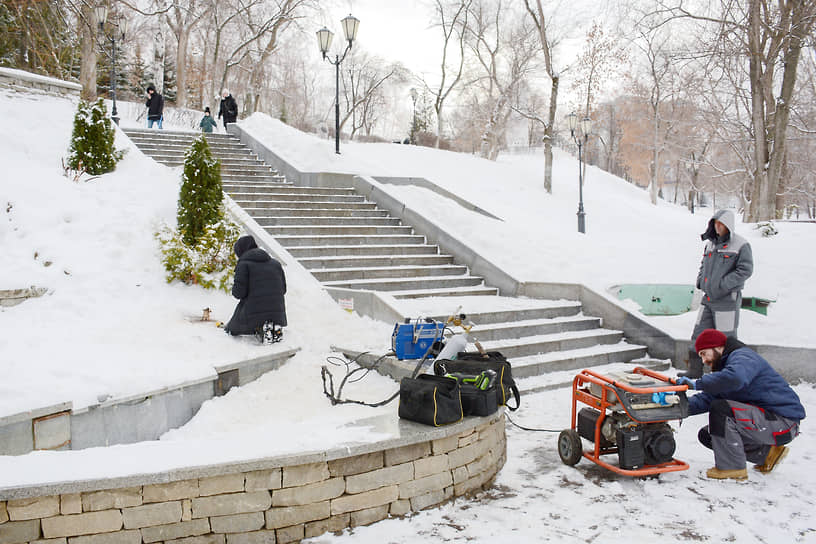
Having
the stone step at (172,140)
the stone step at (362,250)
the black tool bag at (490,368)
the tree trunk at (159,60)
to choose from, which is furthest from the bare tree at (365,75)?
the black tool bag at (490,368)

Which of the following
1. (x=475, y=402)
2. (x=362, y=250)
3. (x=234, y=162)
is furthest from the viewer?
(x=234, y=162)

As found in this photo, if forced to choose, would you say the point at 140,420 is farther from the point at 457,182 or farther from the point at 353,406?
the point at 457,182

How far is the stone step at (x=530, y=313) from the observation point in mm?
7348

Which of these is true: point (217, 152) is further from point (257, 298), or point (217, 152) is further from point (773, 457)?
point (773, 457)

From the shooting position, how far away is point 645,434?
13.1ft

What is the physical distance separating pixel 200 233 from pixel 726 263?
619cm

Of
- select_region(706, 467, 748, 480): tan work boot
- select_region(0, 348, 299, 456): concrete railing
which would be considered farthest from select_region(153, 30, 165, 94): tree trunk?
select_region(706, 467, 748, 480): tan work boot

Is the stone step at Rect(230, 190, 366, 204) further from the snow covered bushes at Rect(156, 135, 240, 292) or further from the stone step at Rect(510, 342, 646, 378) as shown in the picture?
the stone step at Rect(510, 342, 646, 378)

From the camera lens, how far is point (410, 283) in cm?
871

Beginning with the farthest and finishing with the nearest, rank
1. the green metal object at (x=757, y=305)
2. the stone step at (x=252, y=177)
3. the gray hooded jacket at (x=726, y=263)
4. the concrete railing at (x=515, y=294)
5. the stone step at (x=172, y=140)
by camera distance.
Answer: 1. the stone step at (x=172, y=140)
2. the stone step at (x=252, y=177)
3. the green metal object at (x=757, y=305)
4. the concrete railing at (x=515, y=294)
5. the gray hooded jacket at (x=726, y=263)

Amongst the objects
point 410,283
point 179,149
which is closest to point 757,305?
point 410,283

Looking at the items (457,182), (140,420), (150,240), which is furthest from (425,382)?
(457,182)

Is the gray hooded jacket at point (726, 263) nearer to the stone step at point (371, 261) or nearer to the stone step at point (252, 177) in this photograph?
the stone step at point (371, 261)

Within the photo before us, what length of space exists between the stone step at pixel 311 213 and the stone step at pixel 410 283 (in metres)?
2.39
